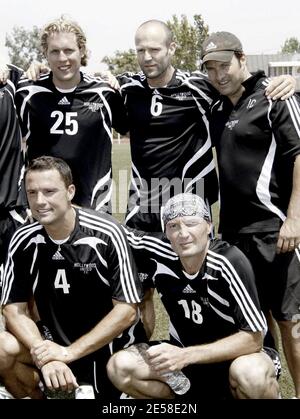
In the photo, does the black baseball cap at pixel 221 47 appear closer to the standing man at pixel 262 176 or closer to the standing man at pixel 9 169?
the standing man at pixel 262 176

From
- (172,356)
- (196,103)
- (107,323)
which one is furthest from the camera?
(196,103)

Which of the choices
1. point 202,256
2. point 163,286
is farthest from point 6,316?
point 202,256

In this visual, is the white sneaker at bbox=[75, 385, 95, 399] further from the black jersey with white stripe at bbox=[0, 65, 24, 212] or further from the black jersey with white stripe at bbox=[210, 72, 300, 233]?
the black jersey with white stripe at bbox=[0, 65, 24, 212]

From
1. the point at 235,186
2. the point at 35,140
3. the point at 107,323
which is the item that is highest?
the point at 35,140

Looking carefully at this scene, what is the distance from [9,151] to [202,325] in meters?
2.06

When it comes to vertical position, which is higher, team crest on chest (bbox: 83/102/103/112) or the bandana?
team crest on chest (bbox: 83/102/103/112)

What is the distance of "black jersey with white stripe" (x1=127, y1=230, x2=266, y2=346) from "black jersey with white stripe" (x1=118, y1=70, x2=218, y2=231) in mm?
747

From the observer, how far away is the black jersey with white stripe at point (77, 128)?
5.00m

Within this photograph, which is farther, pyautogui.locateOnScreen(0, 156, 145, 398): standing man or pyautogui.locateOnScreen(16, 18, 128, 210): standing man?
pyautogui.locateOnScreen(16, 18, 128, 210): standing man

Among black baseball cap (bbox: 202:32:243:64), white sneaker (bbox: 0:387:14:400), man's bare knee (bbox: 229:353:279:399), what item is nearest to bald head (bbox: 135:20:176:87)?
black baseball cap (bbox: 202:32:243:64)

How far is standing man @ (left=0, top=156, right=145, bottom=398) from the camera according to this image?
165 inches

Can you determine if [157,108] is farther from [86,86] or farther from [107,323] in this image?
[107,323]

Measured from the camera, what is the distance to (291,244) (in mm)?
4328

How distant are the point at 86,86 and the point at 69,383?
228 cm
